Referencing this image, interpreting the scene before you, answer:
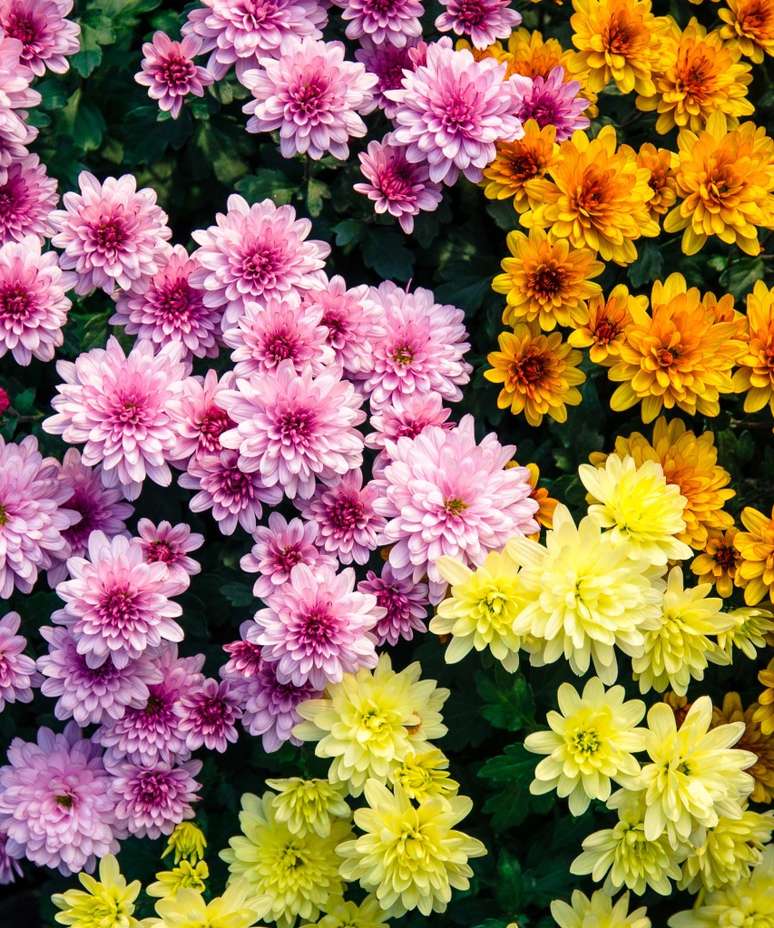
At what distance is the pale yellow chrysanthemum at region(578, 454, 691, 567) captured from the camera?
1846mm

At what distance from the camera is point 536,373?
2.12m

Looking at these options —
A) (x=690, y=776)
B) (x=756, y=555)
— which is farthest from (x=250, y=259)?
(x=690, y=776)

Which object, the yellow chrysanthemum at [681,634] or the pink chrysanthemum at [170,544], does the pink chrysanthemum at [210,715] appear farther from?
A: the yellow chrysanthemum at [681,634]

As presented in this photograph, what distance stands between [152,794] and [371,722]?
18.1 inches

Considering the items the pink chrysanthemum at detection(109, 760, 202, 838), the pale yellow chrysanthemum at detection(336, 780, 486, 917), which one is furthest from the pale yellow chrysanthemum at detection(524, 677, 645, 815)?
the pink chrysanthemum at detection(109, 760, 202, 838)

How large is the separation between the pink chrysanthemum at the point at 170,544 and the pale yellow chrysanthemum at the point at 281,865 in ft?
1.45

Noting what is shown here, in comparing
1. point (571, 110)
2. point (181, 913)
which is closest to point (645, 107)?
point (571, 110)

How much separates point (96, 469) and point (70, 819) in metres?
0.64

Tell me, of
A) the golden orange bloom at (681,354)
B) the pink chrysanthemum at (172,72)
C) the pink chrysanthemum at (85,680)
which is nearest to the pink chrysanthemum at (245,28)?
the pink chrysanthemum at (172,72)

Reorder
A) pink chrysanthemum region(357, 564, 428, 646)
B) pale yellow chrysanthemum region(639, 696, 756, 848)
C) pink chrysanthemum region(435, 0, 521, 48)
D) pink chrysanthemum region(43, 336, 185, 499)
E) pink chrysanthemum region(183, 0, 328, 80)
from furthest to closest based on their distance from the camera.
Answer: pink chrysanthemum region(435, 0, 521, 48) → pink chrysanthemum region(183, 0, 328, 80) → pink chrysanthemum region(357, 564, 428, 646) → pink chrysanthemum region(43, 336, 185, 499) → pale yellow chrysanthemum region(639, 696, 756, 848)

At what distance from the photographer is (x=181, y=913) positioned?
1.85 meters

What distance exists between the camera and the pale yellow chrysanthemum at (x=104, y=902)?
1911 mm

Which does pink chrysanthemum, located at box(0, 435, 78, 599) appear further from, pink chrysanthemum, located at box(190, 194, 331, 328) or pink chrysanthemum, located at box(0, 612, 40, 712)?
pink chrysanthemum, located at box(190, 194, 331, 328)

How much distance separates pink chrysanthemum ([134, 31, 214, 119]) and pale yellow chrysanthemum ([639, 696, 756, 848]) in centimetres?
144
